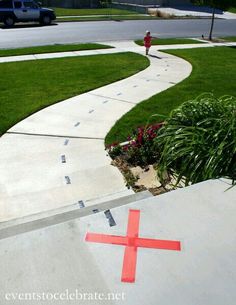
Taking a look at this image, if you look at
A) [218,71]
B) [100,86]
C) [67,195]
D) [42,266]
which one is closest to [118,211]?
[42,266]

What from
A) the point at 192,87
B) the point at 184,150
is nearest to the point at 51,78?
the point at 192,87

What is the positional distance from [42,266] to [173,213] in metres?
1.39

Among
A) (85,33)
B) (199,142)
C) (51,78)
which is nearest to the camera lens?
(199,142)

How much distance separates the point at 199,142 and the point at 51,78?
25.3ft

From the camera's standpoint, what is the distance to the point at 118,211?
3.56 m

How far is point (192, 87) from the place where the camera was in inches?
405

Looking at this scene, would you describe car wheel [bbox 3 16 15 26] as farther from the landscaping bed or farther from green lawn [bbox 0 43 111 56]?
the landscaping bed

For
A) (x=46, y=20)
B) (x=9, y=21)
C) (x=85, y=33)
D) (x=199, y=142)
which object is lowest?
(x=85, y=33)

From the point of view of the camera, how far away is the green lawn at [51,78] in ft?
28.3

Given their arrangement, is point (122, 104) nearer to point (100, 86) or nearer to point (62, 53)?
point (100, 86)

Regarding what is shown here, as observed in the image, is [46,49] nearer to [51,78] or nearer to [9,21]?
[51,78]

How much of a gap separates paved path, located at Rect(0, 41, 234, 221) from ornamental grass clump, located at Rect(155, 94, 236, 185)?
0.79m

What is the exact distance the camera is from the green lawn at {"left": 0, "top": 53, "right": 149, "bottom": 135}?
8611mm

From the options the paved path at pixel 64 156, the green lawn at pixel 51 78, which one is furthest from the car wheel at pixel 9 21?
the paved path at pixel 64 156
